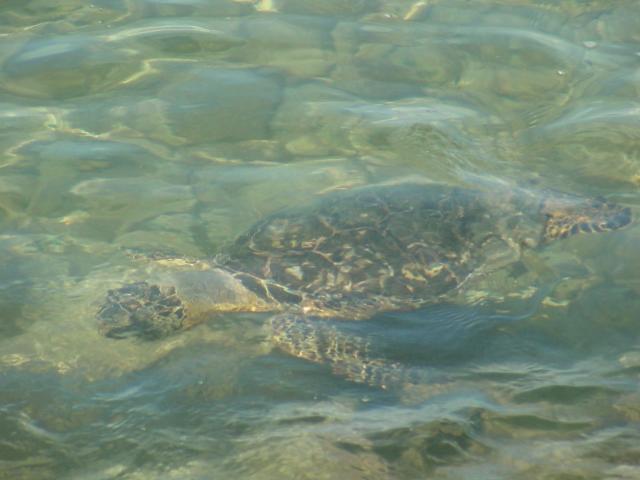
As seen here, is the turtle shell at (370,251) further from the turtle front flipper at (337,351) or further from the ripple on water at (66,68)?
the ripple on water at (66,68)

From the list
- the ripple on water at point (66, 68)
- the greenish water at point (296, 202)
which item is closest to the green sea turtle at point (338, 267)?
the greenish water at point (296, 202)

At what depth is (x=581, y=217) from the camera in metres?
6.00

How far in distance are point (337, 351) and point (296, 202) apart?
175 centimetres

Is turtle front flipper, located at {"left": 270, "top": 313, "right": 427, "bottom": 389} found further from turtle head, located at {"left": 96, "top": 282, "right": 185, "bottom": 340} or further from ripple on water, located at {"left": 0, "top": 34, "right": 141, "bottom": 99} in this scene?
ripple on water, located at {"left": 0, "top": 34, "right": 141, "bottom": 99}

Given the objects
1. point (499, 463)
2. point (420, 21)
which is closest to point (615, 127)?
point (420, 21)

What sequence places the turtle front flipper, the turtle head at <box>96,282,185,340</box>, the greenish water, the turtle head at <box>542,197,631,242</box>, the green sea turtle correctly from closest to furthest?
the greenish water
the turtle front flipper
the turtle head at <box>96,282,185,340</box>
the green sea turtle
the turtle head at <box>542,197,631,242</box>

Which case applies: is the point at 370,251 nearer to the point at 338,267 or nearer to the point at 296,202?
the point at 338,267

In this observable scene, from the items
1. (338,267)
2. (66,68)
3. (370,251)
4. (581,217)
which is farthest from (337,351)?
(66,68)

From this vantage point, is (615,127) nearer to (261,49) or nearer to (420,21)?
(420,21)

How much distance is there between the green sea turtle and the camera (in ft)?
16.8

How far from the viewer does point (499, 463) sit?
12.0 ft


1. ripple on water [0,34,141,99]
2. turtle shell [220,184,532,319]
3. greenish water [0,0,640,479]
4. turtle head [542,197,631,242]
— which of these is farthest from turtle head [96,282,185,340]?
ripple on water [0,34,141,99]

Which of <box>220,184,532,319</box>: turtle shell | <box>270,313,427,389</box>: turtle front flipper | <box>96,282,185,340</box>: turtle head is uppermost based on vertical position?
<box>220,184,532,319</box>: turtle shell

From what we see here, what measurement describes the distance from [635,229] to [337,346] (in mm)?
2661
